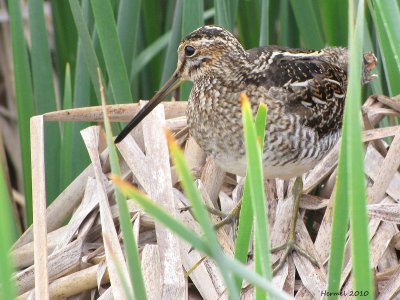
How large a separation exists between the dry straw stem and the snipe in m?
0.09

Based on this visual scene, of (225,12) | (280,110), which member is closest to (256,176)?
(280,110)

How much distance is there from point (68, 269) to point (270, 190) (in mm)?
774

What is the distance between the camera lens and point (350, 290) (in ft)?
7.12

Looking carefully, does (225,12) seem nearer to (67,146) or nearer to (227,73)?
(227,73)

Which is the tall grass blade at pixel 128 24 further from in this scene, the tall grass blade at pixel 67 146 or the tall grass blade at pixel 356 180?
the tall grass blade at pixel 356 180

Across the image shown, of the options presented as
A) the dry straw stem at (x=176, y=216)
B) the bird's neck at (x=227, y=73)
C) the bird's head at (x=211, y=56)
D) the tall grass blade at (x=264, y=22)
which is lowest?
the dry straw stem at (x=176, y=216)

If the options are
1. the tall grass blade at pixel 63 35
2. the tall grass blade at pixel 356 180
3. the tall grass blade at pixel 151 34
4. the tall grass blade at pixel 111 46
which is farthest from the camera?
the tall grass blade at pixel 151 34

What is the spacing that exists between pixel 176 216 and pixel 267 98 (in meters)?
0.48

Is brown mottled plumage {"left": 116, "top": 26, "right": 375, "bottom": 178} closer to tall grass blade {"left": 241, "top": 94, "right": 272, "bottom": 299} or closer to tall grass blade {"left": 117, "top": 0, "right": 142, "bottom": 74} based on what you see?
tall grass blade {"left": 117, "top": 0, "right": 142, "bottom": 74}

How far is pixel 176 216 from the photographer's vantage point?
238cm

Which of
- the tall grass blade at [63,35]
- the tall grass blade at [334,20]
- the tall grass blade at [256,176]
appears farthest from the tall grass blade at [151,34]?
the tall grass blade at [256,176]

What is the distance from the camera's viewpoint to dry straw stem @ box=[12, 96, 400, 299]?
2.24 metres

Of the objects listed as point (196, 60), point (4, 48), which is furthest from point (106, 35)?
point (4, 48)

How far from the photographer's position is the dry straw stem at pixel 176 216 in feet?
7.34
